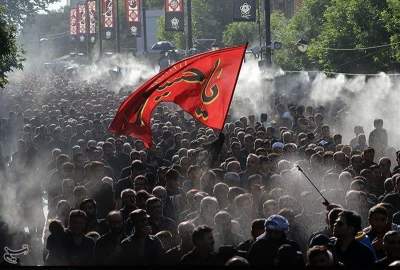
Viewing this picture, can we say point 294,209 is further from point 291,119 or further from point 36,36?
point 36,36

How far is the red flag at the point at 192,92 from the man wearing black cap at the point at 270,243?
3440 millimetres

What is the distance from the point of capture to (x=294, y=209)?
10.2m

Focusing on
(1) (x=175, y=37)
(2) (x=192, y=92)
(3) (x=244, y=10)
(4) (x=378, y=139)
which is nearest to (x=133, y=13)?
(1) (x=175, y=37)

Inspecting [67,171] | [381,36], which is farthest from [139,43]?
[67,171]

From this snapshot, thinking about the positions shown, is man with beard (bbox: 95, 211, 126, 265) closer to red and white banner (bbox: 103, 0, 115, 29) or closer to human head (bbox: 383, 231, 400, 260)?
human head (bbox: 383, 231, 400, 260)

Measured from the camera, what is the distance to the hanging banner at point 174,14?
4991cm

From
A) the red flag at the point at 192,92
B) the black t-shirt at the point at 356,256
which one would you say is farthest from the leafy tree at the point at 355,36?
the black t-shirt at the point at 356,256

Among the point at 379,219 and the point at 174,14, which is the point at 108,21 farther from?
the point at 379,219

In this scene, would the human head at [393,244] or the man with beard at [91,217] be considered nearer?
the human head at [393,244]

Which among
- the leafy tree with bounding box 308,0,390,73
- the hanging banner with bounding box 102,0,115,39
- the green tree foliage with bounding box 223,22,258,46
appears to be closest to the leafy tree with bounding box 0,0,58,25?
the hanging banner with bounding box 102,0,115,39

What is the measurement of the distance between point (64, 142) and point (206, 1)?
5822cm

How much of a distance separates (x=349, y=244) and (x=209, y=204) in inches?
103

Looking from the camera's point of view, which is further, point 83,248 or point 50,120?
point 50,120

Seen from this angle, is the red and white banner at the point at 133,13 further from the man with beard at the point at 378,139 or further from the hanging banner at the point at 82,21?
the man with beard at the point at 378,139
